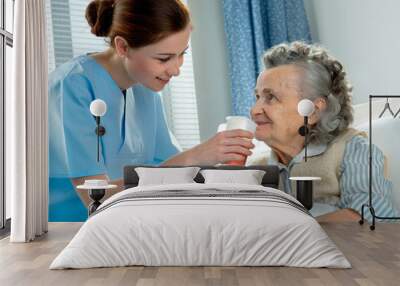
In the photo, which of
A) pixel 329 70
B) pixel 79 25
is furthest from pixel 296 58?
pixel 79 25

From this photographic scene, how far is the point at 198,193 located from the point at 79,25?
2.26 m

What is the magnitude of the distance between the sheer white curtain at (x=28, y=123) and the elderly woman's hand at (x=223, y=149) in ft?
4.07

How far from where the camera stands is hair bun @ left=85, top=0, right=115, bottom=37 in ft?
16.4

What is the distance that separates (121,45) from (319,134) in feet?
5.80

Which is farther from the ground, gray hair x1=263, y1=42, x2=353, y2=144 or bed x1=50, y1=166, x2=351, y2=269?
gray hair x1=263, y1=42, x2=353, y2=144

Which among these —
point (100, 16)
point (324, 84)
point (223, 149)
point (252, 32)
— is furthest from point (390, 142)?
point (100, 16)

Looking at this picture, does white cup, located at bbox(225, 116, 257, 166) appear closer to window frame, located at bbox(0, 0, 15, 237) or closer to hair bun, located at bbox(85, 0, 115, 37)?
hair bun, located at bbox(85, 0, 115, 37)

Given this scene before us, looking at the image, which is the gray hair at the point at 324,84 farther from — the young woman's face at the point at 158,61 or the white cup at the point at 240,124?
the young woman's face at the point at 158,61

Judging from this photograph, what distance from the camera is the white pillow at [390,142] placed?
4.86m

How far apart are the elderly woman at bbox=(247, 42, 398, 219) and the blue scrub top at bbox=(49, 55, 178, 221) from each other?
0.88 meters

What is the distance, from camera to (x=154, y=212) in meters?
3.40

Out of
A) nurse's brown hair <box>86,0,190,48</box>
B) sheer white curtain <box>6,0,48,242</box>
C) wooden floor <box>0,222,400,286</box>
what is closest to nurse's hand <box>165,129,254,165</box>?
nurse's brown hair <box>86,0,190,48</box>

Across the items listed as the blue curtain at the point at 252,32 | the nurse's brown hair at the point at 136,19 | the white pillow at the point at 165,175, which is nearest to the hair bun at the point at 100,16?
the nurse's brown hair at the point at 136,19

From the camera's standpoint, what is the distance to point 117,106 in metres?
5.18
